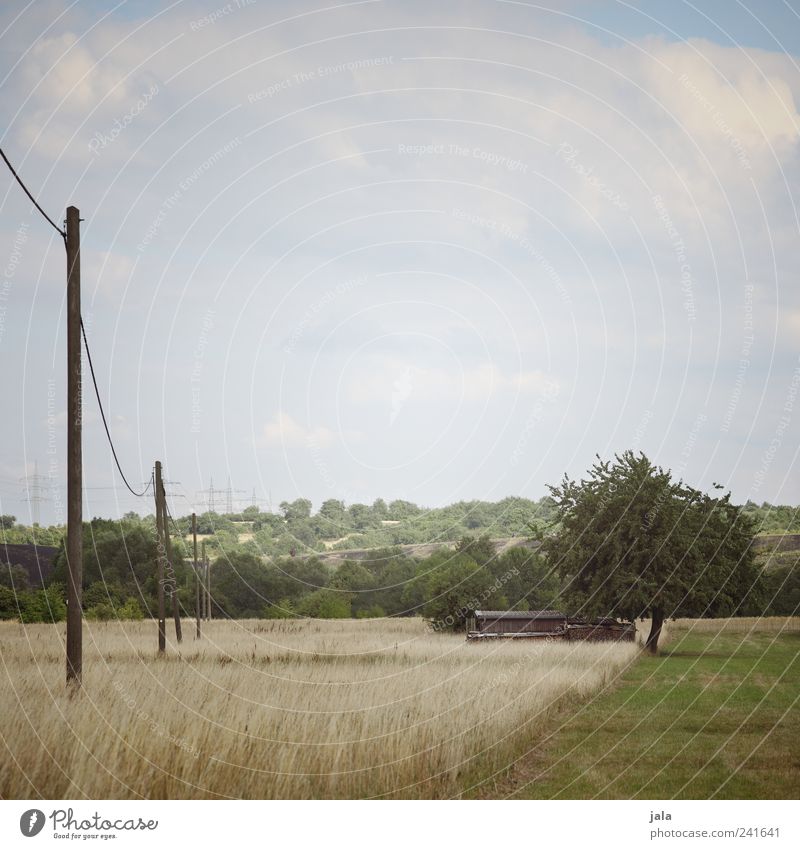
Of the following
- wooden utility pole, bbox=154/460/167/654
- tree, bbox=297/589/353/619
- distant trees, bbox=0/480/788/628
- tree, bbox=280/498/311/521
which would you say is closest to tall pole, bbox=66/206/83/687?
wooden utility pole, bbox=154/460/167/654

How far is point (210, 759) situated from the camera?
1111 centimetres

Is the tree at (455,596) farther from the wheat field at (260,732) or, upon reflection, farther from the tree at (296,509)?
the tree at (296,509)

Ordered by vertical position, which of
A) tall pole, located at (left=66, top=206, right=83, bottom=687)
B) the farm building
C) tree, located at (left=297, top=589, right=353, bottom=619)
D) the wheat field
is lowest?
tree, located at (left=297, top=589, right=353, bottom=619)

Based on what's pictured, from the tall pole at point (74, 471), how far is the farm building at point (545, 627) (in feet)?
103

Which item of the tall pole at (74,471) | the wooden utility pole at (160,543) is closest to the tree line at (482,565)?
the wooden utility pole at (160,543)

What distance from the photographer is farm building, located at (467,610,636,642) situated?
46.1 metres

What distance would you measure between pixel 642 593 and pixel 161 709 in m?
29.8

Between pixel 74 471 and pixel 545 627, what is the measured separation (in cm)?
3972

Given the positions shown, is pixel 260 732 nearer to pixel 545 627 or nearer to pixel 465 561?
pixel 545 627

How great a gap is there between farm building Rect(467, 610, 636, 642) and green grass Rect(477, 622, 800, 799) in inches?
703

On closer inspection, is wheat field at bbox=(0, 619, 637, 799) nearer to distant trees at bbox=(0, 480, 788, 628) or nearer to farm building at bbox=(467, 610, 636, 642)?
distant trees at bbox=(0, 480, 788, 628)

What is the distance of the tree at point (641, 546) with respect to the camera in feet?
130
